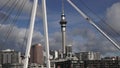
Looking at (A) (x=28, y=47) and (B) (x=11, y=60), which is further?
(B) (x=11, y=60)

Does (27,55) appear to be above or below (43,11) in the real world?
below

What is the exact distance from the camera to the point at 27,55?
143 feet

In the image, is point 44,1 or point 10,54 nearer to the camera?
point 44,1

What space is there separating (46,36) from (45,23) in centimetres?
149

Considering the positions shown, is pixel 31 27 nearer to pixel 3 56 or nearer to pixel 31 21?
pixel 31 21

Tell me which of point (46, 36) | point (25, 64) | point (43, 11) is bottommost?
point (25, 64)

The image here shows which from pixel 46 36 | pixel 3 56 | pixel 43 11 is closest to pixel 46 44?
pixel 46 36

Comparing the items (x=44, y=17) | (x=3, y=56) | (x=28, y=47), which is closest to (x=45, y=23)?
(x=44, y=17)

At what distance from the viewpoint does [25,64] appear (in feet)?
143

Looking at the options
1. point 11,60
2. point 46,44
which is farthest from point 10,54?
point 46,44

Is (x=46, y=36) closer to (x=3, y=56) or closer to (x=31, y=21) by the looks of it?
(x=31, y=21)

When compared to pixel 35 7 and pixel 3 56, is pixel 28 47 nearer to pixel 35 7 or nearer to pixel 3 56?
pixel 35 7

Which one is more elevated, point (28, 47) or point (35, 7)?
point (35, 7)

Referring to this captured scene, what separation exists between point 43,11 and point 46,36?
113 inches
